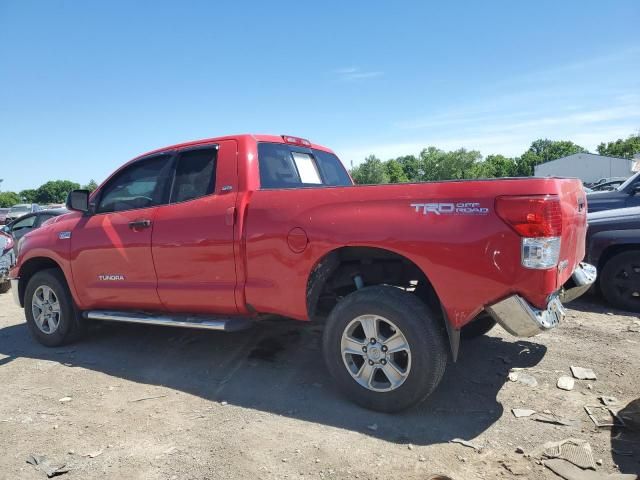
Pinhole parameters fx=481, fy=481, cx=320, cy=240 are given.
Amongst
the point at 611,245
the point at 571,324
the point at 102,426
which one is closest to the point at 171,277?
the point at 102,426

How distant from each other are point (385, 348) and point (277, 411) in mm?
954

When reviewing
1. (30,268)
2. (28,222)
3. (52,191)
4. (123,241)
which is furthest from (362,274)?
(52,191)

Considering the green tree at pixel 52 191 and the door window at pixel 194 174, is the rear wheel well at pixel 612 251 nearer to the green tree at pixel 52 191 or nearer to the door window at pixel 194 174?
the door window at pixel 194 174

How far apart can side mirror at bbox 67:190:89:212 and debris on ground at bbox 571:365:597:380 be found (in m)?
4.90

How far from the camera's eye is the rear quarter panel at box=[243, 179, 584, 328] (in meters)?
2.91

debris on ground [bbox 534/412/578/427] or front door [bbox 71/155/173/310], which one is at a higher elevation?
front door [bbox 71/155/173/310]

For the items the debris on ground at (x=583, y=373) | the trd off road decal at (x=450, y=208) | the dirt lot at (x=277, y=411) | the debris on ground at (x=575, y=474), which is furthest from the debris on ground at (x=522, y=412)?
the trd off road decal at (x=450, y=208)

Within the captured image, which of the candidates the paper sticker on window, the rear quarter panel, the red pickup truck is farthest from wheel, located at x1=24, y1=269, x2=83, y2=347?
the paper sticker on window

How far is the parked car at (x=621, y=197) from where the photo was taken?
7074mm

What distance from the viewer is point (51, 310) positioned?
17.6ft

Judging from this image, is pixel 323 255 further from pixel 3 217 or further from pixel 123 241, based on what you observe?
pixel 3 217

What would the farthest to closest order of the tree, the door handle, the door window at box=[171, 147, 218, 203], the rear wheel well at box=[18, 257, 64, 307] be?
the tree, the rear wheel well at box=[18, 257, 64, 307], the door handle, the door window at box=[171, 147, 218, 203]

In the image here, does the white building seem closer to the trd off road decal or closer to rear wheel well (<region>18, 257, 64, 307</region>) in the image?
rear wheel well (<region>18, 257, 64, 307</region>)

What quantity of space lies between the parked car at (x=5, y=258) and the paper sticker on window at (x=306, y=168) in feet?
23.4
